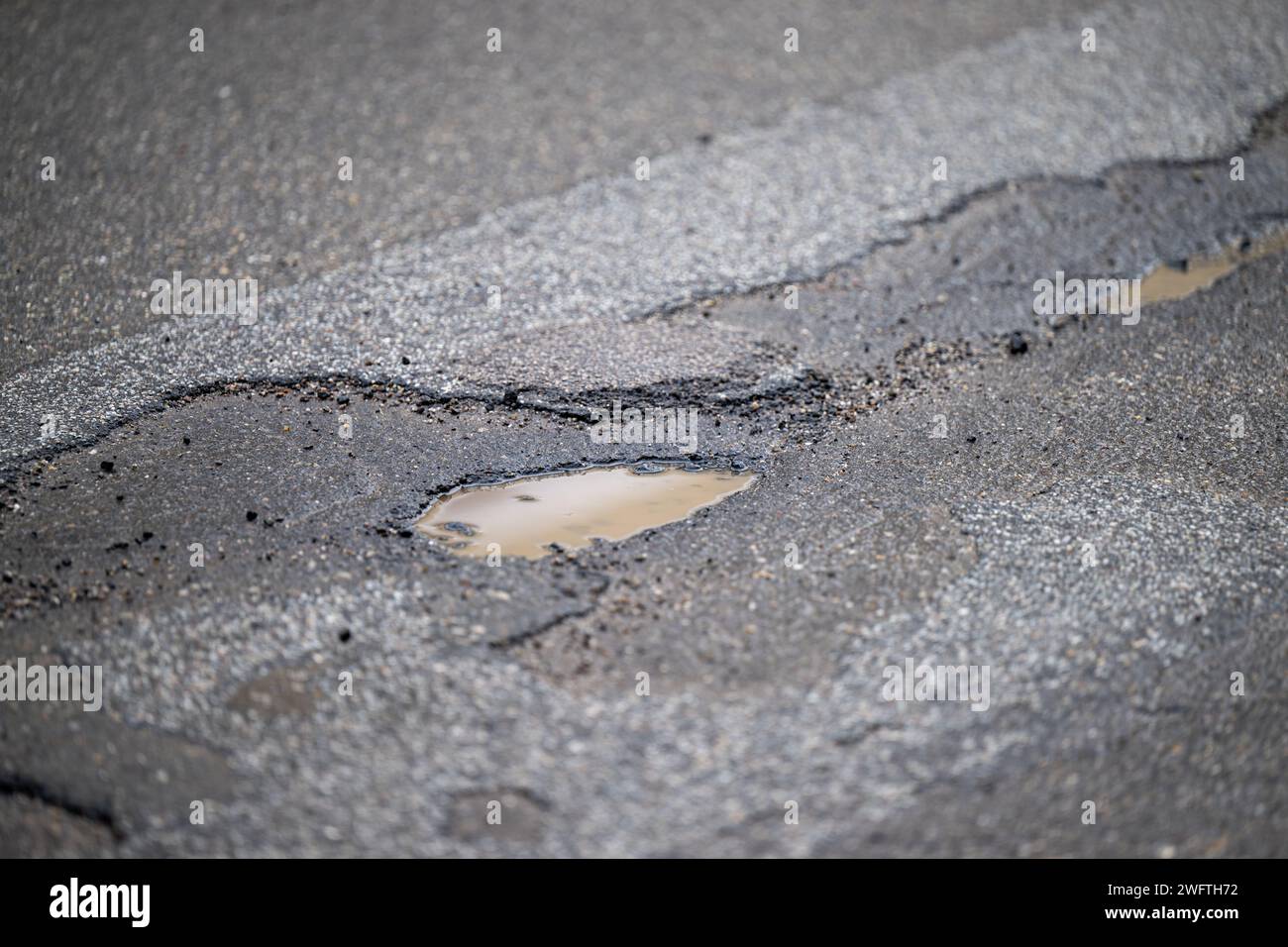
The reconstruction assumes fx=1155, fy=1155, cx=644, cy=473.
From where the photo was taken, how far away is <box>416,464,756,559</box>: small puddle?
10.7ft

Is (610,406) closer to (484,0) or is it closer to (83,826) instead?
(83,826)

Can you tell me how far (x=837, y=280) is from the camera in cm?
439

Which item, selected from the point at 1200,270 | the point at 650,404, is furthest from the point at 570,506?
the point at 1200,270

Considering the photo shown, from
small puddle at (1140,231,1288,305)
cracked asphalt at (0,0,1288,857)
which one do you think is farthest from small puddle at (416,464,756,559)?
small puddle at (1140,231,1288,305)

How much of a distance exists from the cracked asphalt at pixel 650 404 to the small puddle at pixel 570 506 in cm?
7

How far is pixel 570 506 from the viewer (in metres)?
3.40

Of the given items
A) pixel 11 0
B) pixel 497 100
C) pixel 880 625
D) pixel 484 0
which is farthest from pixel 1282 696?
pixel 11 0

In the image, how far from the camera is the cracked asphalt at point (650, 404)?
263 centimetres

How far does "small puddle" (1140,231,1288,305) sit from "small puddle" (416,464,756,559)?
199 centimetres

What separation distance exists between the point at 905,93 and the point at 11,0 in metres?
4.50

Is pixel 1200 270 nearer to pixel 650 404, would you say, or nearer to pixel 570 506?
pixel 650 404

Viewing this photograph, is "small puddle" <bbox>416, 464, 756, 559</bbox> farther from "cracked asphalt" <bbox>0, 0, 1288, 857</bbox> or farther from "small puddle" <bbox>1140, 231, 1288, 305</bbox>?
"small puddle" <bbox>1140, 231, 1288, 305</bbox>

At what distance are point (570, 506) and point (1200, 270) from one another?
9.10ft

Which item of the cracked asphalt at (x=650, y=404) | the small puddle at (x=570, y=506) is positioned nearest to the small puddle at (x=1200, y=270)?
the cracked asphalt at (x=650, y=404)
